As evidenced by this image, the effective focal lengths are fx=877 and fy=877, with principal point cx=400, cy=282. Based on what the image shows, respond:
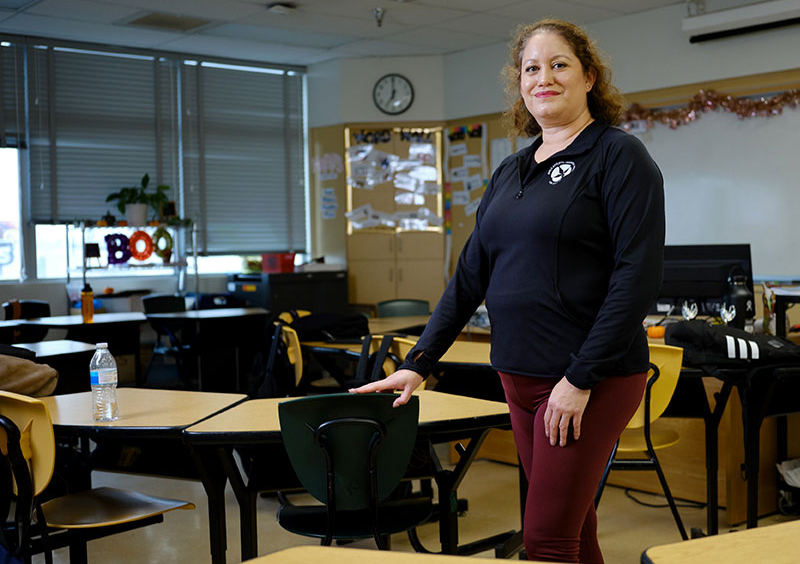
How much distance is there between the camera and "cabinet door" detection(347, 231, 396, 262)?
8.34 m

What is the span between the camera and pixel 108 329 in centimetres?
595

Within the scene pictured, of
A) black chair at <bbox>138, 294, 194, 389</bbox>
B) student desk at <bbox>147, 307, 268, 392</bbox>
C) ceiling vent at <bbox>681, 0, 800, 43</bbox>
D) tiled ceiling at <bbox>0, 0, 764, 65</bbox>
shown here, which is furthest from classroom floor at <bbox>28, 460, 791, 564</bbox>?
tiled ceiling at <bbox>0, 0, 764, 65</bbox>

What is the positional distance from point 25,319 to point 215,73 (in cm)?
336

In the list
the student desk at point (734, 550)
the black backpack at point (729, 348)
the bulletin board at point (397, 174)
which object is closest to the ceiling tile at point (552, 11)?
the bulletin board at point (397, 174)

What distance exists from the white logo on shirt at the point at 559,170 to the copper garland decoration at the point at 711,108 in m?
4.39

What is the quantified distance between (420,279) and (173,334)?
275 cm

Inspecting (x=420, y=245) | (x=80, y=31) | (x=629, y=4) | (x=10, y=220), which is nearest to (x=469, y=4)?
(x=629, y=4)

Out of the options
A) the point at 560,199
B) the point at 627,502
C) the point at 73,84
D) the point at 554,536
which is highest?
the point at 73,84

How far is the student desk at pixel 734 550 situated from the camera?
46.1 inches

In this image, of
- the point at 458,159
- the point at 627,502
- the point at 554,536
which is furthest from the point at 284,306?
the point at 554,536

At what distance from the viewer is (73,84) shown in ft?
24.5

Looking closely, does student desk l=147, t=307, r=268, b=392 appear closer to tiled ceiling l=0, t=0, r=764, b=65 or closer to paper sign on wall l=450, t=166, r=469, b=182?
tiled ceiling l=0, t=0, r=764, b=65

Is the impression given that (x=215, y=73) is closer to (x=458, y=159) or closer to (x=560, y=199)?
(x=458, y=159)

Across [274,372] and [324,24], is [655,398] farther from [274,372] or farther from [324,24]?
[324,24]
